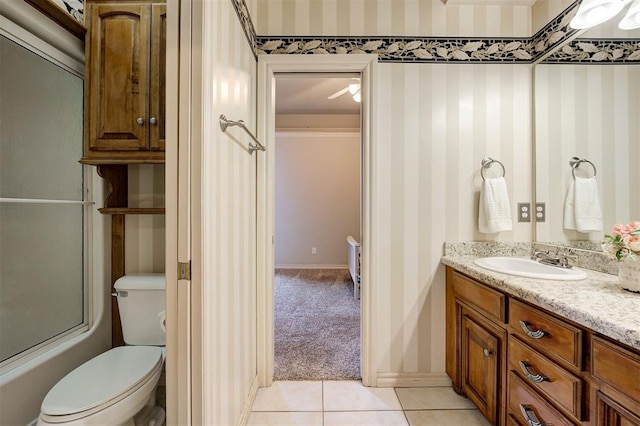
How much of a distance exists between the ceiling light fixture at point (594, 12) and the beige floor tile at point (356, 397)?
237cm

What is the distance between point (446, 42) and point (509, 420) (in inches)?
85.5

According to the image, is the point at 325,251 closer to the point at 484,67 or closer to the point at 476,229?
the point at 476,229

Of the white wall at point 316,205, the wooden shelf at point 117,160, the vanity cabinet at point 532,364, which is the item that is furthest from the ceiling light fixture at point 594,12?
the white wall at point 316,205

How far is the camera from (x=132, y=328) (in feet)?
5.50

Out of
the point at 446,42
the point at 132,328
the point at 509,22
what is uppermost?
the point at 509,22

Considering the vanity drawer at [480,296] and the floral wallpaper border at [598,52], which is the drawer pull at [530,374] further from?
the floral wallpaper border at [598,52]

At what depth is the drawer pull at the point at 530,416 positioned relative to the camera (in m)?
1.13

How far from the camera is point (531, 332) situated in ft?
3.71

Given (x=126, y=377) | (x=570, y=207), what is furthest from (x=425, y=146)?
(x=126, y=377)

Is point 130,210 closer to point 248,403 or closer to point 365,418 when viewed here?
point 248,403

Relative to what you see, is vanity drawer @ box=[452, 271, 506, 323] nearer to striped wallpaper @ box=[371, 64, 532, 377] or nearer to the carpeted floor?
striped wallpaper @ box=[371, 64, 532, 377]

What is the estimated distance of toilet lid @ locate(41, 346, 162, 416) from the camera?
1155mm

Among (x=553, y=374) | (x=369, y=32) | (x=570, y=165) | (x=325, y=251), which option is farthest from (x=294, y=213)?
(x=553, y=374)

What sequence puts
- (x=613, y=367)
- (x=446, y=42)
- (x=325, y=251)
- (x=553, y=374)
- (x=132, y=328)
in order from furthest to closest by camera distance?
(x=325, y=251)
(x=446, y=42)
(x=132, y=328)
(x=553, y=374)
(x=613, y=367)
